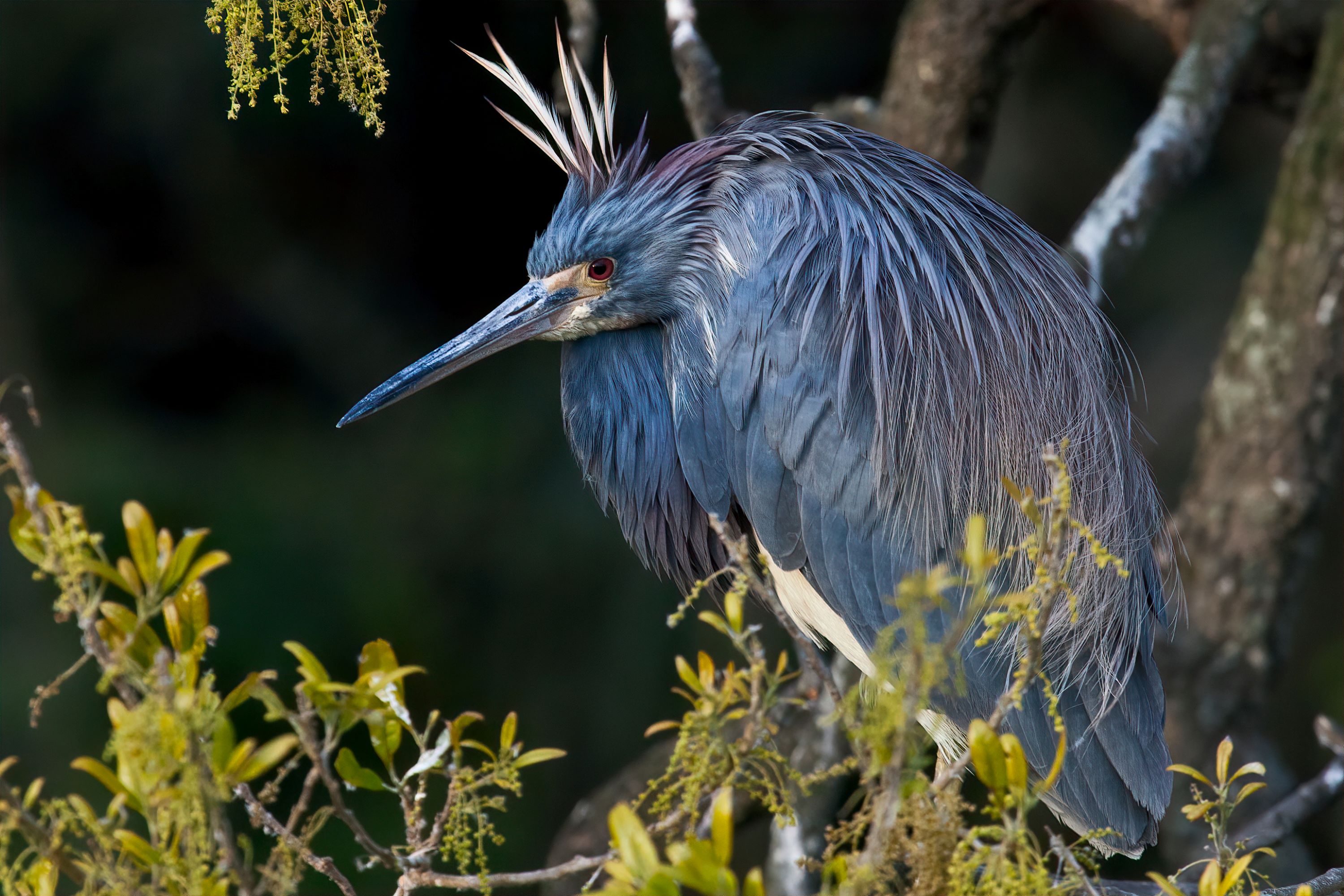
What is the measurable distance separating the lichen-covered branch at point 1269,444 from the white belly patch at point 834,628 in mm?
762

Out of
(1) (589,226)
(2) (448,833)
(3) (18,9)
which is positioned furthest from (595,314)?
(3) (18,9)

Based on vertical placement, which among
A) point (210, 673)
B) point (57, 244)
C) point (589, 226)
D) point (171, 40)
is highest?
point (171, 40)

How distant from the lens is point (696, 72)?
2.13m

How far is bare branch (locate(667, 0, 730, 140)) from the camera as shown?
2.12 metres

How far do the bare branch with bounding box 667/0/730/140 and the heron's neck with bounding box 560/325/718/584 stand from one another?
0.61m

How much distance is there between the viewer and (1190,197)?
3715 millimetres

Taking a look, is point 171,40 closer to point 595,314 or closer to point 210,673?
point 595,314

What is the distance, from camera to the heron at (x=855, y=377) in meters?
1.48

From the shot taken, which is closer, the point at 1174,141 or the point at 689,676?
the point at 689,676

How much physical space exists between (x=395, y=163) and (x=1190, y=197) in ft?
8.07

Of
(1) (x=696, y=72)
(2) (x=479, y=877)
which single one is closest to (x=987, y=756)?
(2) (x=479, y=877)

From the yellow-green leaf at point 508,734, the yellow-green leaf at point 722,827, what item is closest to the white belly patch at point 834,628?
the yellow-green leaf at point 508,734

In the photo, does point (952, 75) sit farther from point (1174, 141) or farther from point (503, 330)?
point (503, 330)

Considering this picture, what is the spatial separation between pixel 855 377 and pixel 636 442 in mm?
374
